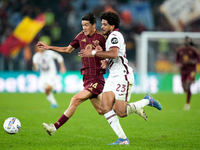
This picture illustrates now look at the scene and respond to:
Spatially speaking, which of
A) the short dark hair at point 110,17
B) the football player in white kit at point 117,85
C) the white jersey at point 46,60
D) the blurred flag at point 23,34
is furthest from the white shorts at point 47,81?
the blurred flag at point 23,34

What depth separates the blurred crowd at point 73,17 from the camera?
929 inches

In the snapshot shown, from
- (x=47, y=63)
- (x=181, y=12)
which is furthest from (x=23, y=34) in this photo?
(x=181, y=12)

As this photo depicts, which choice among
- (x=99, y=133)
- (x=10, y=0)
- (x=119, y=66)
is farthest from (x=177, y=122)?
(x=10, y=0)

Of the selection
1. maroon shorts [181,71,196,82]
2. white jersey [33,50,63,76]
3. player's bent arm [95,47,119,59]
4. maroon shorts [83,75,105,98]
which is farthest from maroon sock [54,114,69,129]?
maroon shorts [181,71,196,82]

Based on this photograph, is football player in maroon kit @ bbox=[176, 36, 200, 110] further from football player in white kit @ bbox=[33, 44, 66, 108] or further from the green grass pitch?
football player in white kit @ bbox=[33, 44, 66, 108]

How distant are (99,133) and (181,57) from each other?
6.91 m

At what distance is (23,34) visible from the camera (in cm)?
2272

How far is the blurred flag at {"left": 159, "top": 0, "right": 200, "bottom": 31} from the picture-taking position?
2412 centimetres

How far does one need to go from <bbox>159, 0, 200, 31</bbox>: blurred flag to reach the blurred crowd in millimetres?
629

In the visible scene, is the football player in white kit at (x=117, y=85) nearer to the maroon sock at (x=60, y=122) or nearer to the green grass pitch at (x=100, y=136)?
the green grass pitch at (x=100, y=136)

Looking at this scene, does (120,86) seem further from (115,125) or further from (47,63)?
(47,63)

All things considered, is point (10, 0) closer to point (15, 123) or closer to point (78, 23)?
point (78, 23)

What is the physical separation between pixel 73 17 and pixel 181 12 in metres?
7.49

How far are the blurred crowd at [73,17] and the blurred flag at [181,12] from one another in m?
0.63
